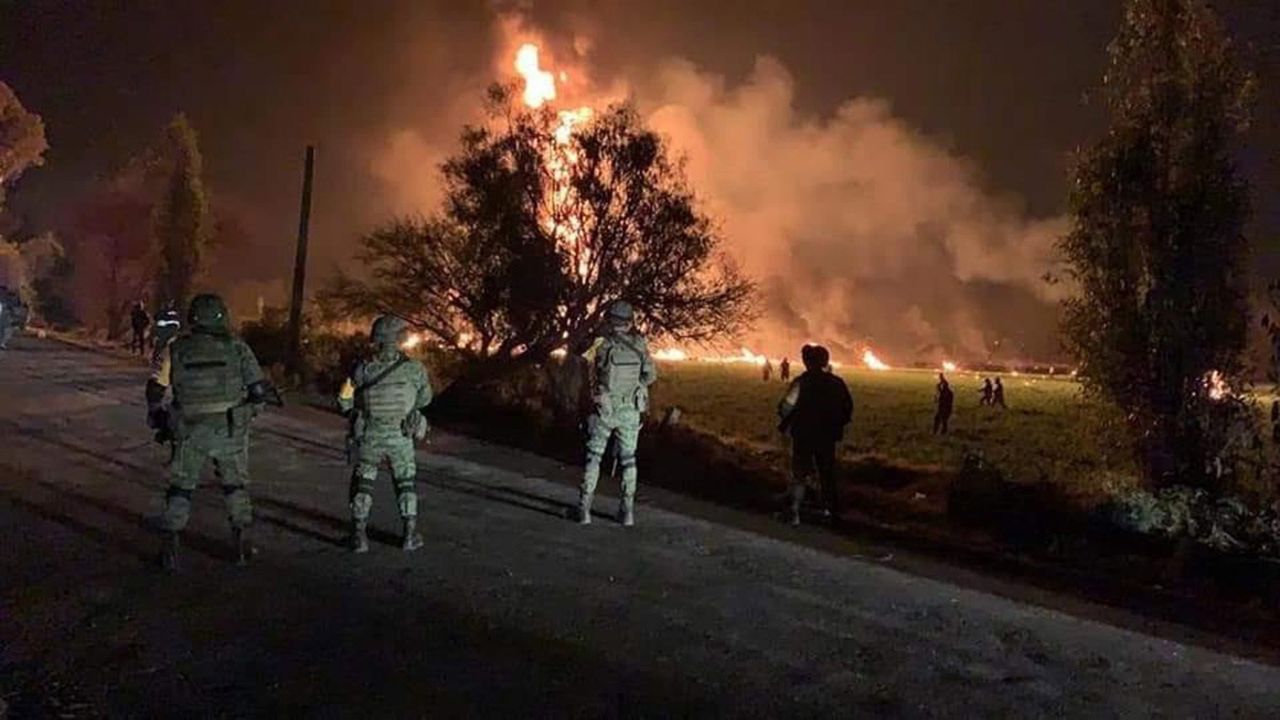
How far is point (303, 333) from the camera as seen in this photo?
32.8 metres

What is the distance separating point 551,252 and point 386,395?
1703cm

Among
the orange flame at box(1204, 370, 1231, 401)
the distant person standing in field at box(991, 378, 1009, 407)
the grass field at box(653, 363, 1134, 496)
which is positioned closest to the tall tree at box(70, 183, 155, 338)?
the grass field at box(653, 363, 1134, 496)

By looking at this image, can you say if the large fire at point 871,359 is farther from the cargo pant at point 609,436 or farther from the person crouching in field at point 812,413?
the cargo pant at point 609,436

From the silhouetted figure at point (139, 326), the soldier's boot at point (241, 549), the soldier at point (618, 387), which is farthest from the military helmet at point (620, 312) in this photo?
the silhouetted figure at point (139, 326)

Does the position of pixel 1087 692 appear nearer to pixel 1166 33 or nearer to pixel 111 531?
pixel 111 531

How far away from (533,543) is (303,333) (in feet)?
84.1

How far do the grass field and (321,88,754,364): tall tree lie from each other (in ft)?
9.72

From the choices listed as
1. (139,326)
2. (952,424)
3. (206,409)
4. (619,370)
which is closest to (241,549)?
(206,409)

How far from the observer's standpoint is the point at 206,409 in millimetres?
7805

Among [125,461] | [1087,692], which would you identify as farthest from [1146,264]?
[125,461]

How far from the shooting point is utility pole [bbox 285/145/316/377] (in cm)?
2945

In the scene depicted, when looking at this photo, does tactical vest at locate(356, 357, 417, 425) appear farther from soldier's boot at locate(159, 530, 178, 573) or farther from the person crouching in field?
the person crouching in field

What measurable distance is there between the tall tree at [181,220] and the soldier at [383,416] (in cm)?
4013

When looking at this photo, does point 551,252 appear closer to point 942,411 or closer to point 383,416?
point 942,411
